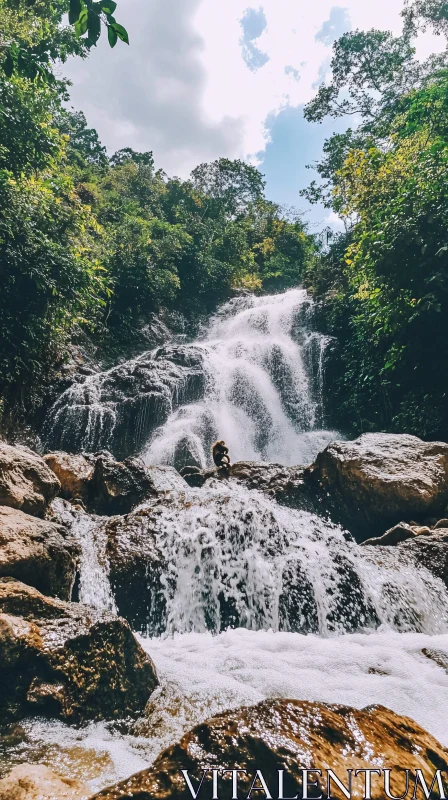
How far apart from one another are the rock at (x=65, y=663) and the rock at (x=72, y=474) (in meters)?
4.49

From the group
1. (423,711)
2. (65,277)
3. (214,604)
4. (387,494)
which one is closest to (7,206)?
(65,277)

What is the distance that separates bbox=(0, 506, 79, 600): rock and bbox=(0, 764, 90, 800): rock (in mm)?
1722

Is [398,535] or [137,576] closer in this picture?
[137,576]

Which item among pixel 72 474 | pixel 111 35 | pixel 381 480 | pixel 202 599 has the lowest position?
pixel 202 599

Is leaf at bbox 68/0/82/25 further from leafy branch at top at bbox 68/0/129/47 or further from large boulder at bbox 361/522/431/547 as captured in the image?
large boulder at bbox 361/522/431/547

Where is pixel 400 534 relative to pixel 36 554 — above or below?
above

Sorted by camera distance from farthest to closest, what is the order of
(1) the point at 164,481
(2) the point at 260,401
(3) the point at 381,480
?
1. (2) the point at 260,401
2. (1) the point at 164,481
3. (3) the point at 381,480

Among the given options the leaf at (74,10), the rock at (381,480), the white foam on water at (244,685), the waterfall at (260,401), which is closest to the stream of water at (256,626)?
the white foam on water at (244,685)

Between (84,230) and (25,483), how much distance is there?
9278 mm

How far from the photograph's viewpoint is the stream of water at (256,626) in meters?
2.35

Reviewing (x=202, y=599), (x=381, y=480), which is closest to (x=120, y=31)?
(x=202, y=599)

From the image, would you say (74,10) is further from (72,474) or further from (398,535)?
(72,474)

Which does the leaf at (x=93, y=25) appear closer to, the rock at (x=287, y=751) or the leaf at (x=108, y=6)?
the leaf at (x=108, y=6)

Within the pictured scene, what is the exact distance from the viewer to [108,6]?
198cm
